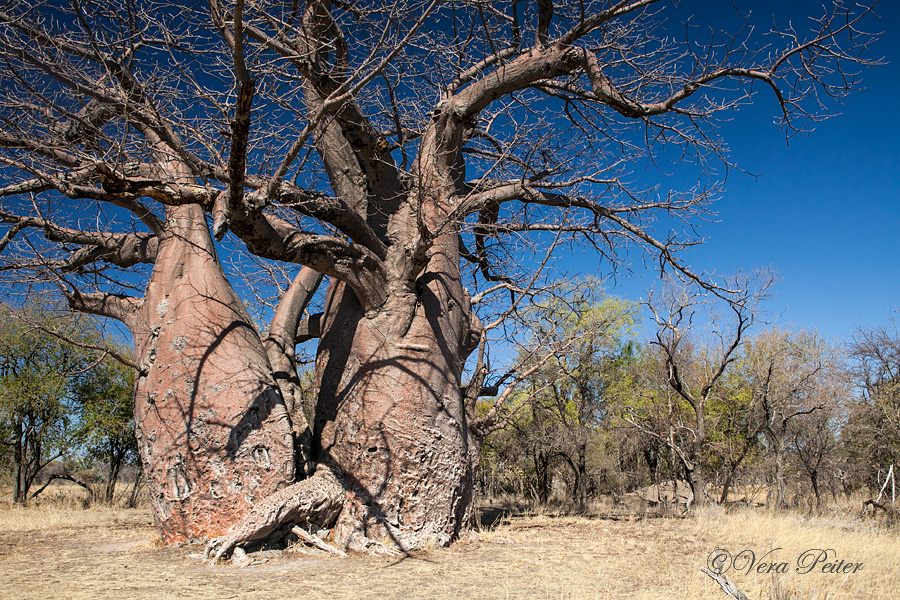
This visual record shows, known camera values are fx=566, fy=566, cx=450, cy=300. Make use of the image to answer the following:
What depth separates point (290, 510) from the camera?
387 centimetres

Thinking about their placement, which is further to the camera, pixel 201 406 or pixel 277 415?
pixel 277 415

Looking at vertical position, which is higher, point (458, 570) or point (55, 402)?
point (55, 402)

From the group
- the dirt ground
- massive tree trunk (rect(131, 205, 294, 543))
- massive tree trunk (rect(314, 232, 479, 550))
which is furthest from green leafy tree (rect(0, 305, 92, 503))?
massive tree trunk (rect(314, 232, 479, 550))

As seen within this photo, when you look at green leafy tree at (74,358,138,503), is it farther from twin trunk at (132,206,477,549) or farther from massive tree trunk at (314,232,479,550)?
massive tree trunk at (314,232,479,550)

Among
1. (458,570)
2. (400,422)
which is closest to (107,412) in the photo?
(400,422)

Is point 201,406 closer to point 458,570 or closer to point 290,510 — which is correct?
point 290,510

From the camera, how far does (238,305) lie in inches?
190

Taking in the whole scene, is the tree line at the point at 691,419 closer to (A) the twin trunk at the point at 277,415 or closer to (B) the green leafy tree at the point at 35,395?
(A) the twin trunk at the point at 277,415

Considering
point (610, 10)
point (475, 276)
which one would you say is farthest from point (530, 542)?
point (610, 10)

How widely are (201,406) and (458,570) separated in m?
2.18
